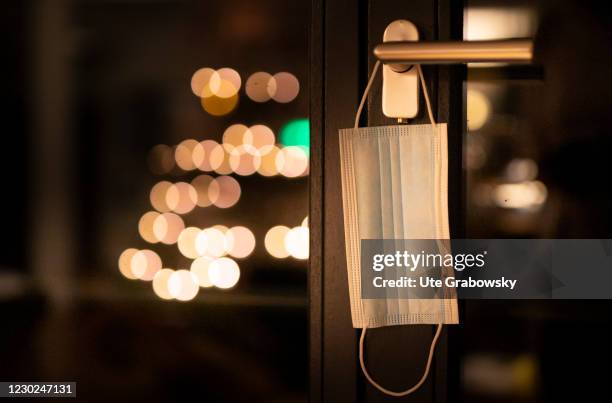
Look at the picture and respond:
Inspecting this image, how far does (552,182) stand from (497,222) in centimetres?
9

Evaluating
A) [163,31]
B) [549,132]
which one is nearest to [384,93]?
[549,132]

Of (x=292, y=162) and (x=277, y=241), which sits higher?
Answer: (x=292, y=162)

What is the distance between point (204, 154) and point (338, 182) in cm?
22

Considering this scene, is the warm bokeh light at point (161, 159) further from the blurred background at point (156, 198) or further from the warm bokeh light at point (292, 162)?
the warm bokeh light at point (292, 162)

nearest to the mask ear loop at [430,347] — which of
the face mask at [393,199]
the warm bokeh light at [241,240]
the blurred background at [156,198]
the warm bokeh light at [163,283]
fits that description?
the face mask at [393,199]

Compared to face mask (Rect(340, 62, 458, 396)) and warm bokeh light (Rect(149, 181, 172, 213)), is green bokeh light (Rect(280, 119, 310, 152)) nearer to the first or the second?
face mask (Rect(340, 62, 458, 396))

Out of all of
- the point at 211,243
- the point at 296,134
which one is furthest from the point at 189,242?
the point at 296,134

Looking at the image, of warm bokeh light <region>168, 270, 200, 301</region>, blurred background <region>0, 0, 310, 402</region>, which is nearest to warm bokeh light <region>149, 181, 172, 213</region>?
blurred background <region>0, 0, 310, 402</region>

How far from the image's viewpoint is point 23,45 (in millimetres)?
1064

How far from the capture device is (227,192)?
1.01 metres

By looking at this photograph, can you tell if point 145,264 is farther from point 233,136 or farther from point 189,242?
point 233,136

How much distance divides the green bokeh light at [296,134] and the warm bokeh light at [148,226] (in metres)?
0.24

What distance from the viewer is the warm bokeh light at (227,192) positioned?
1.01 meters

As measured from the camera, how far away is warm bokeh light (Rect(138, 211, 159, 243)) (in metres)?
1.03
